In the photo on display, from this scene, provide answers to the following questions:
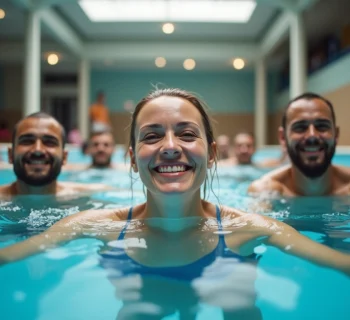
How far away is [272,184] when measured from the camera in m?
3.84

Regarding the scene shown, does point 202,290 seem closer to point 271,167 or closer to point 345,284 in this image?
point 345,284

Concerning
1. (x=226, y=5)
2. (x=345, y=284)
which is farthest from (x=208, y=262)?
(x=226, y=5)

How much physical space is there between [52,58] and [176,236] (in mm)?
14737

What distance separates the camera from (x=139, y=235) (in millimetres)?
1995

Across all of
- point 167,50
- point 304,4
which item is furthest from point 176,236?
point 167,50

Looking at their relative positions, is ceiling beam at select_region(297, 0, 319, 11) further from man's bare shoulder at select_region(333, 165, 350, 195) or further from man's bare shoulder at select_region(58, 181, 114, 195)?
man's bare shoulder at select_region(58, 181, 114, 195)

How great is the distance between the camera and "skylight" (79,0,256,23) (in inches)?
426

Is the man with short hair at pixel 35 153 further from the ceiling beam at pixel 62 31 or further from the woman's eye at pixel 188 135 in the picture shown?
the ceiling beam at pixel 62 31

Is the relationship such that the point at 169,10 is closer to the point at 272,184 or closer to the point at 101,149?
the point at 101,149

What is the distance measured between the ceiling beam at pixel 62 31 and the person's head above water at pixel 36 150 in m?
8.20

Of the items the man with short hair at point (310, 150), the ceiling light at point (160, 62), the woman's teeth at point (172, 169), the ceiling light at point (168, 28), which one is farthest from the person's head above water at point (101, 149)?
the ceiling light at point (160, 62)

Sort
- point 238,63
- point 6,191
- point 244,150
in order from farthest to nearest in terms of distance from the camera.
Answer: point 238,63 → point 244,150 → point 6,191

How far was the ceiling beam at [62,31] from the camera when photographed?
36.0 feet

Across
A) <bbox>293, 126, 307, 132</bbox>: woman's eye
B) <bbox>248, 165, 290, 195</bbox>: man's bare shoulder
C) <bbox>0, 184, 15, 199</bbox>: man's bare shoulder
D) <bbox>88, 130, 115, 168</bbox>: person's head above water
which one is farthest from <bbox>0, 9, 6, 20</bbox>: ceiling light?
<bbox>293, 126, 307, 132</bbox>: woman's eye
